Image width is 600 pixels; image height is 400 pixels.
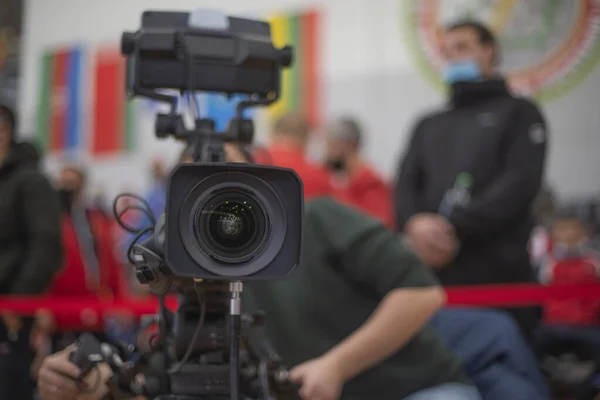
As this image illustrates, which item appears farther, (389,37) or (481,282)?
(389,37)

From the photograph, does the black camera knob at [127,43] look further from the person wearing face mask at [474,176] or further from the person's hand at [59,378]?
the person wearing face mask at [474,176]

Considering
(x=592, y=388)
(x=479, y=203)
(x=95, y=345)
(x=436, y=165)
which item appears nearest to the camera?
(x=95, y=345)

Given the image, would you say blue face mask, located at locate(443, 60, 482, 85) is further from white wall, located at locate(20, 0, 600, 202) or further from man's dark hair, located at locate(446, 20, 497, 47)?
white wall, located at locate(20, 0, 600, 202)

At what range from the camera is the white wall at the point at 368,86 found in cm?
421

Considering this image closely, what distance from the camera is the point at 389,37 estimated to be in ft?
15.3

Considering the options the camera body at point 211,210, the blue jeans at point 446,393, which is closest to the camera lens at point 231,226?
the camera body at point 211,210

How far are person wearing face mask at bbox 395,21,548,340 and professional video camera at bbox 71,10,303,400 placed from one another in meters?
1.10

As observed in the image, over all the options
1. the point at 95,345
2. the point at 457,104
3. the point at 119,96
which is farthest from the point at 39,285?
the point at 119,96

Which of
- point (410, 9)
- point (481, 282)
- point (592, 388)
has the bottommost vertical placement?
point (592, 388)

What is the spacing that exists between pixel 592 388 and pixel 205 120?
1238mm

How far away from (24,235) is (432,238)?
50.3 inches

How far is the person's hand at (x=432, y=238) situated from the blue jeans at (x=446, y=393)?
0.88 metres

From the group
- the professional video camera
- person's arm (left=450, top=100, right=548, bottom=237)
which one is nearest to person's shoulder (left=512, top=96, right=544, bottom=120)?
person's arm (left=450, top=100, right=548, bottom=237)

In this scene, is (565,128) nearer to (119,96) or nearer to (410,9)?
(410,9)
